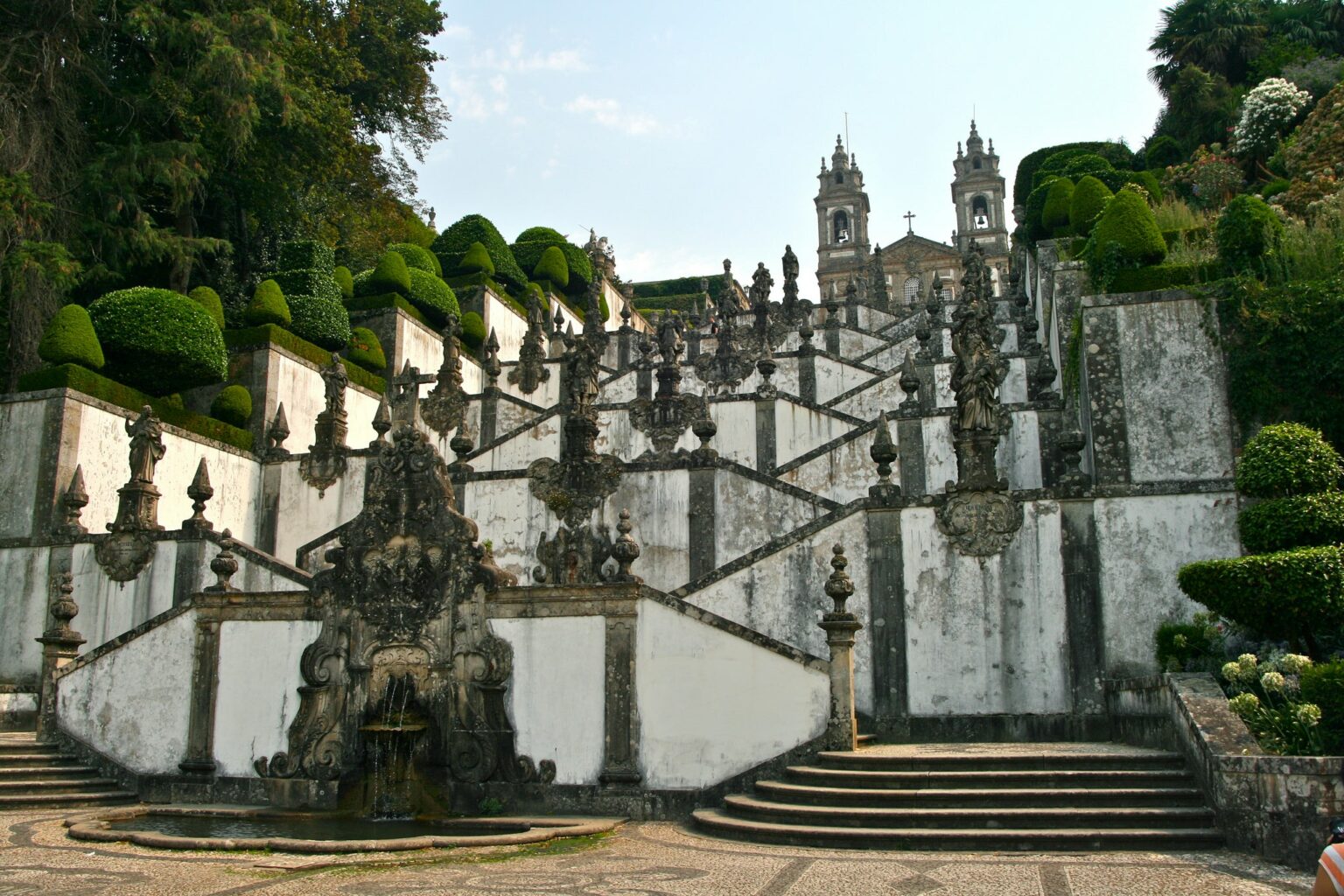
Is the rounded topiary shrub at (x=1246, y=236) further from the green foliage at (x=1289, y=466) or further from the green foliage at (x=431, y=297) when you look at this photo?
the green foliage at (x=431, y=297)

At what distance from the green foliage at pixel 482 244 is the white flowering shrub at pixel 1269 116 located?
25.7 meters

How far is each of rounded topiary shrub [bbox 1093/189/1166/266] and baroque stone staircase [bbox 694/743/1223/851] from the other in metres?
9.63

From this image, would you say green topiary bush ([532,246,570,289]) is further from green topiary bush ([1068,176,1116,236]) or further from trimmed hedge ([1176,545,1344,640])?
trimmed hedge ([1176,545,1344,640])

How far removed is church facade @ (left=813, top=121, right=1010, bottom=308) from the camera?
70688 mm

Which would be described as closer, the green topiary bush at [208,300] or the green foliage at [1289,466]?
the green foliage at [1289,466]

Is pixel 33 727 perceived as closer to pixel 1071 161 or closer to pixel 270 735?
pixel 270 735

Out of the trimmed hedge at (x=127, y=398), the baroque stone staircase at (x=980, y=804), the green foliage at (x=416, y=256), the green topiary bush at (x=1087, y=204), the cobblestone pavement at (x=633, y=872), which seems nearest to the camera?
the cobblestone pavement at (x=633, y=872)

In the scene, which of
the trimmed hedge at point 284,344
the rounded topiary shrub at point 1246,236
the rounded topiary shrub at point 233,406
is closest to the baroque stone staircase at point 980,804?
the rounded topiary shrub at point 1246,236

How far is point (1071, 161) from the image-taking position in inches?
1395

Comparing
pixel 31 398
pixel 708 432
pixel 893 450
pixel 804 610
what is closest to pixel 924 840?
pixel 804 610

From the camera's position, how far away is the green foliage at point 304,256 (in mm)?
30969

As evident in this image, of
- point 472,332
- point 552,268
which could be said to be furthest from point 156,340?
point 552,268

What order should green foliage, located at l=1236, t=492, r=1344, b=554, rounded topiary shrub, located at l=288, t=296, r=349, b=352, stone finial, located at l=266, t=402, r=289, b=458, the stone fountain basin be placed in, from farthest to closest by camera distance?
1. rounded topiary shrub, located at l=288, t=296, r=349, b=352
2. stone finial, located at l=266, t=402, r=289, b=458
3. green foliage, located at l=1236, t=492, r=1344, b=554
4. the stone fountain basin

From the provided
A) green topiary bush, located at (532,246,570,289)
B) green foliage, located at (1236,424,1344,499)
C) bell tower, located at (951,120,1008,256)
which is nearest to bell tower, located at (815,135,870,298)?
bell tower, located at (951,120,1008,256)
